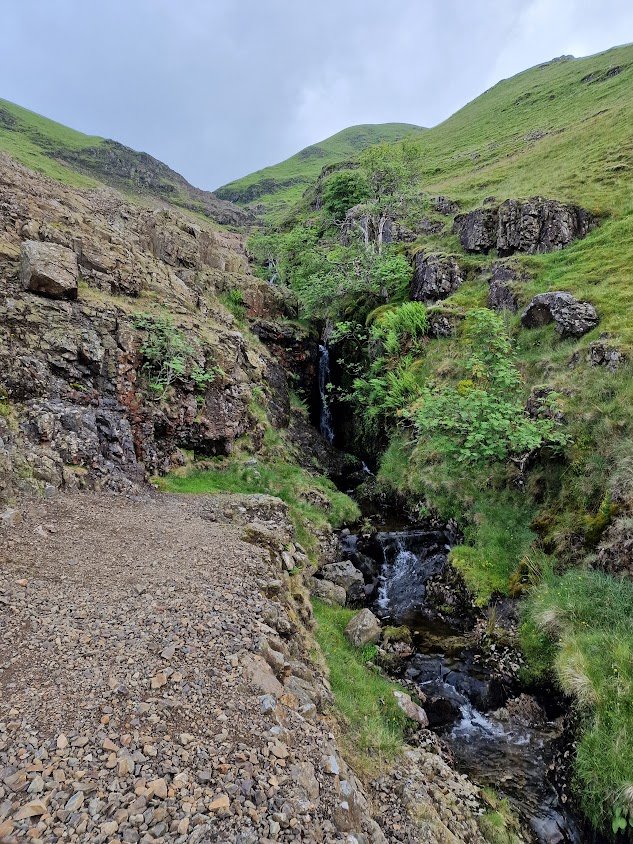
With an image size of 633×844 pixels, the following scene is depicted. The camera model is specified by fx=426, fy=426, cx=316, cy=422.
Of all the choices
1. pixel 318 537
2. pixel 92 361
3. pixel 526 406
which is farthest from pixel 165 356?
pixel 526 406

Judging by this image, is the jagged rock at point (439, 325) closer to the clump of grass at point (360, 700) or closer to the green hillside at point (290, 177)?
the clump of grass at point (360, 700)

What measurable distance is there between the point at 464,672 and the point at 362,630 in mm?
2897

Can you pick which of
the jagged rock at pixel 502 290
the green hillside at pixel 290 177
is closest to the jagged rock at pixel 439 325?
the jagged rock at pixel 502 290

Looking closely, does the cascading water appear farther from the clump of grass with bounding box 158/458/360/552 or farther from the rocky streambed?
the clump of grass with bounding box 158/458/360/552

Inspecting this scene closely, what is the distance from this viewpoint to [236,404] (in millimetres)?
20438

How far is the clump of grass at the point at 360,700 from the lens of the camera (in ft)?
25.5

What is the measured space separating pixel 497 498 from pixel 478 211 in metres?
25.8

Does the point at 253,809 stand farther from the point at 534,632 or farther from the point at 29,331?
the point at 29,331

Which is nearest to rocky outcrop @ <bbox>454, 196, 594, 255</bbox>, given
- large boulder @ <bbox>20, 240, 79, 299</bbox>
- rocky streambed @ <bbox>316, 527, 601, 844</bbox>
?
rocky streambed @ <bbox>316, 527, 601, 844</bbox>

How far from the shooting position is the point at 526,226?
96.9 feet

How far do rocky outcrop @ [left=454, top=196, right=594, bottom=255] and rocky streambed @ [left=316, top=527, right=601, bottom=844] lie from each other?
72.8 ft

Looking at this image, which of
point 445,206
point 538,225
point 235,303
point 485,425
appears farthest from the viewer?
point 445,206

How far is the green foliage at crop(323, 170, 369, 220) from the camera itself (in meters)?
49.6

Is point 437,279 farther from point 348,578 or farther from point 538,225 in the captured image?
point 348,578
